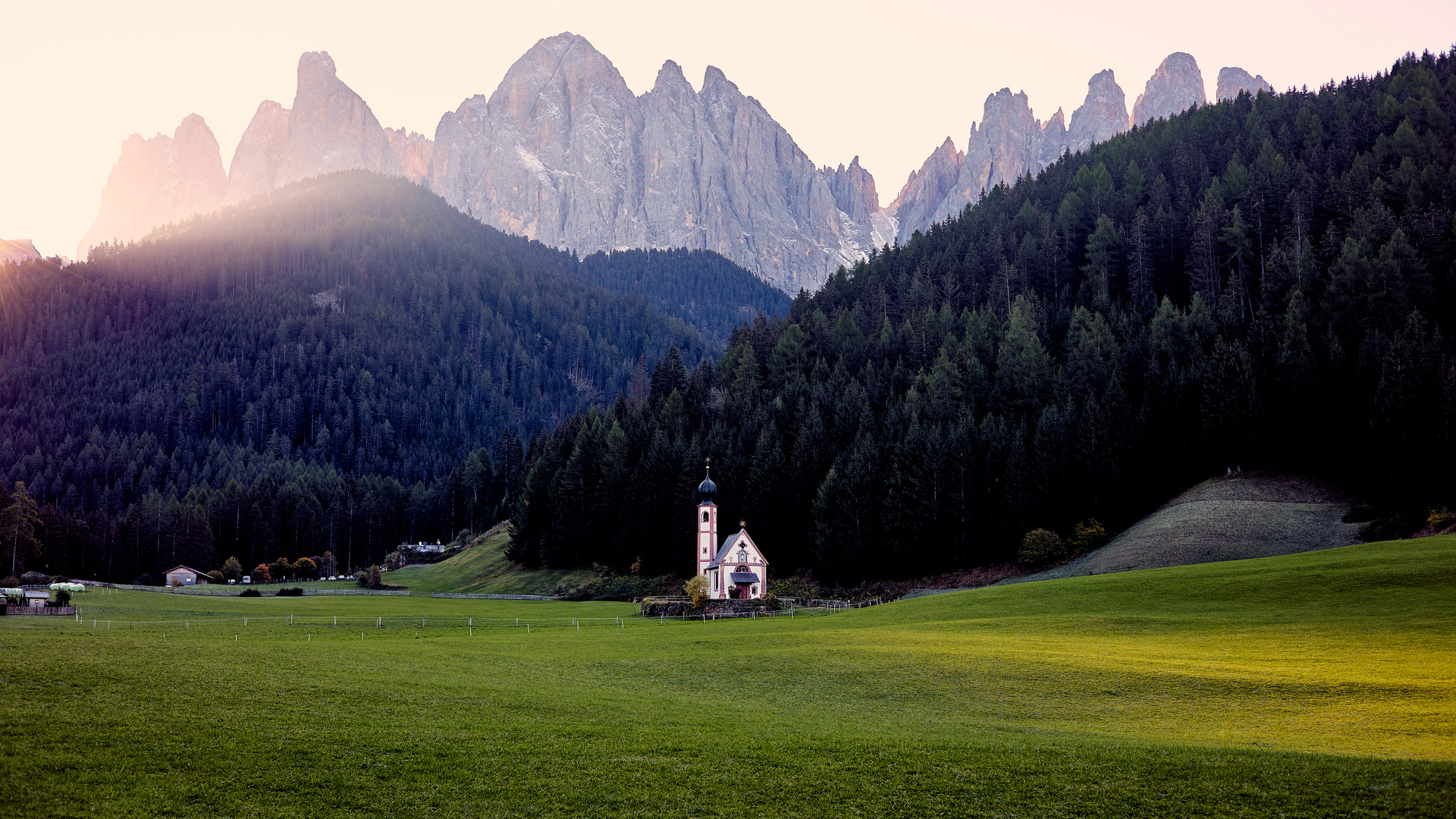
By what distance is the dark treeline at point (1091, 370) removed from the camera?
3125 inches

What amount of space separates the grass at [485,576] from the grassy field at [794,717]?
59881 mm

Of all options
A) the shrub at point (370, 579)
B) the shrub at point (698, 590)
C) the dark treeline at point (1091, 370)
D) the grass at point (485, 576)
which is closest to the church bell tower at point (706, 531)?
the dark treeline at point (1091, 370)

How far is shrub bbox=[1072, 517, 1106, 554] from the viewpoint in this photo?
76.5 meters

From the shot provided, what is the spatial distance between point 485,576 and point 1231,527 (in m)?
87.4

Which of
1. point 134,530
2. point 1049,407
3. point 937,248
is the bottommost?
point 134,530

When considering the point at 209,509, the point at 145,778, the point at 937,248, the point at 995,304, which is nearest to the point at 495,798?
the point at 145,778

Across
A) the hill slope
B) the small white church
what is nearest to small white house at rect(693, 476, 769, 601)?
the small white church

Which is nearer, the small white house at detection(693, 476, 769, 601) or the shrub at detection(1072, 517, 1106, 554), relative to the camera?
the shrub at detection(1072, 517, 1106, 554)

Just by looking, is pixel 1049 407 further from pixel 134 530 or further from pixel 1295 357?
pixel 134 530

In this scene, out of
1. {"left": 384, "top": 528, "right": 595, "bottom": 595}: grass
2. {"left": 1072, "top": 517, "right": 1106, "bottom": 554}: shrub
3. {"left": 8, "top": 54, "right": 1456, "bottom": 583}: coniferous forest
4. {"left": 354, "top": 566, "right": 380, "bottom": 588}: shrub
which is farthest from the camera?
{"left": 354, "top": 566, "right": 380, "bottom": 588}: shrub

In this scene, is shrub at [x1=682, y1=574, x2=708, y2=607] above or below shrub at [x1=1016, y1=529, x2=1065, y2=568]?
below

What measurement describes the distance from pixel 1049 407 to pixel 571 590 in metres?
54.2

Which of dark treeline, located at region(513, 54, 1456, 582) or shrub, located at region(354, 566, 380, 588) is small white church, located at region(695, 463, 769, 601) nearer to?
dark treeline, located at region(513, 54, 1456, 582)

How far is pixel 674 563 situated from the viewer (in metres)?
98.4
